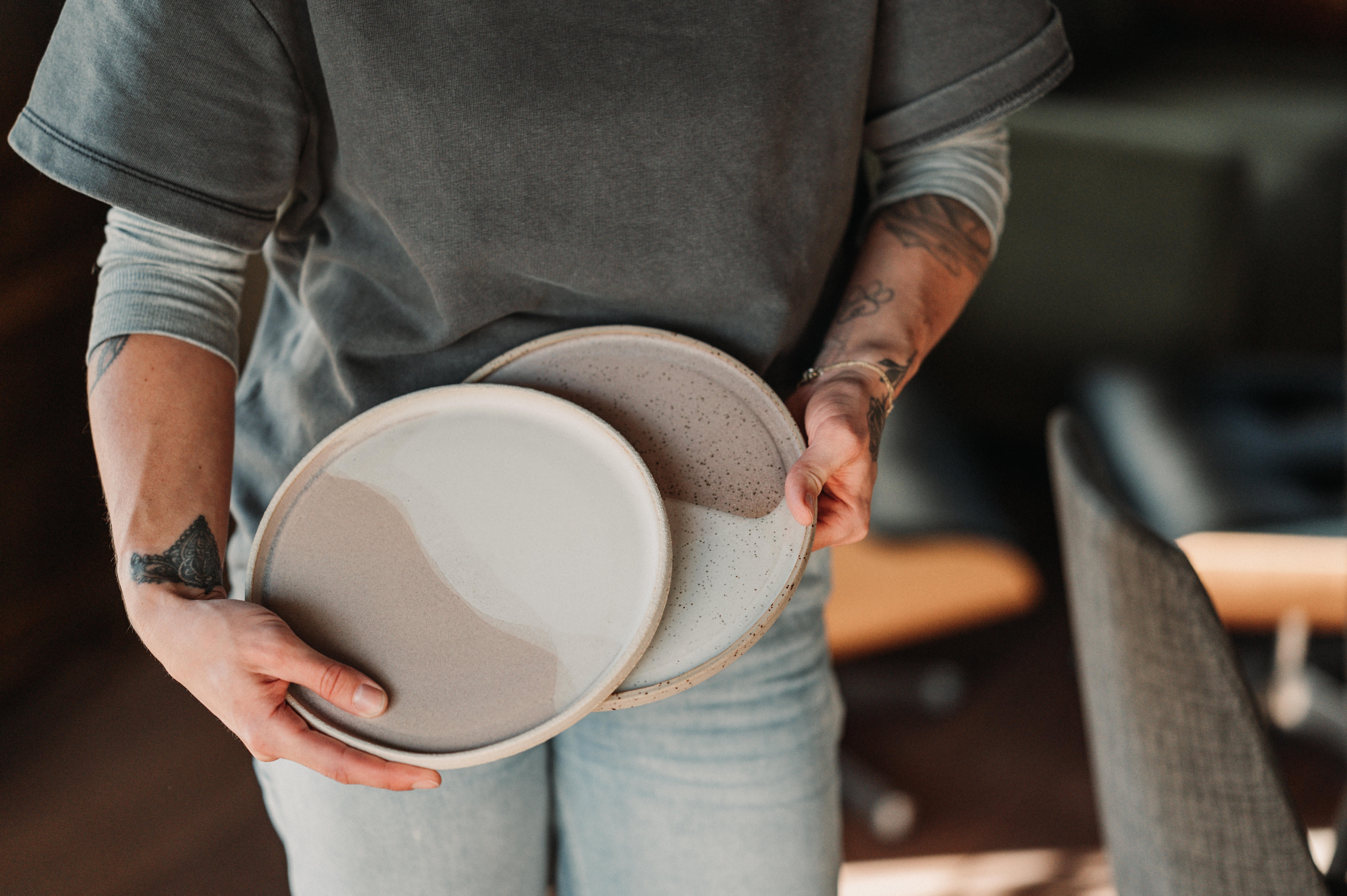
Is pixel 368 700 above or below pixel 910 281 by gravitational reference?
below

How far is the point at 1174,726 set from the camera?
0.77 meters

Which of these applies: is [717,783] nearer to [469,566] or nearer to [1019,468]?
[469,566]

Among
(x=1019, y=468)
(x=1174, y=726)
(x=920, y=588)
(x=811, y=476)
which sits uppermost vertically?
(x=811, y=476)

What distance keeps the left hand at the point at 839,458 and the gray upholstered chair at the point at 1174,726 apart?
215 mm

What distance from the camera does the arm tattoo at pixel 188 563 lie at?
640 mm

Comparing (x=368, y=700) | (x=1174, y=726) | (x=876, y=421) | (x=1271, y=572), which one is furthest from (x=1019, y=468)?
(x=368, y=700)

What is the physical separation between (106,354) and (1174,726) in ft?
2.55

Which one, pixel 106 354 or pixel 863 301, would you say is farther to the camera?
pixel 863 301

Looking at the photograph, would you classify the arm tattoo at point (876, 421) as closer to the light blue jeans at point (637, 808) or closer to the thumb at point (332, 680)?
the light blue jeans at point (637, 808)

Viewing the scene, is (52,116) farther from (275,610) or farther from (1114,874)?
(1114,874)

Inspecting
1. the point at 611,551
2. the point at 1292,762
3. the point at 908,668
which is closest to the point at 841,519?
the point at 611,551

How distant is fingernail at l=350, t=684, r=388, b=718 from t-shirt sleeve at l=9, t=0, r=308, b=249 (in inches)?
11.5

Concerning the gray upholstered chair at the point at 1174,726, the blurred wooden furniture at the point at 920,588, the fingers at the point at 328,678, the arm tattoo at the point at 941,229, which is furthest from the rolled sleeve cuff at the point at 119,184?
the blurred wooden furniture at the point at 920,588

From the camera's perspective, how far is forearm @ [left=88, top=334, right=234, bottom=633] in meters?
0.64
